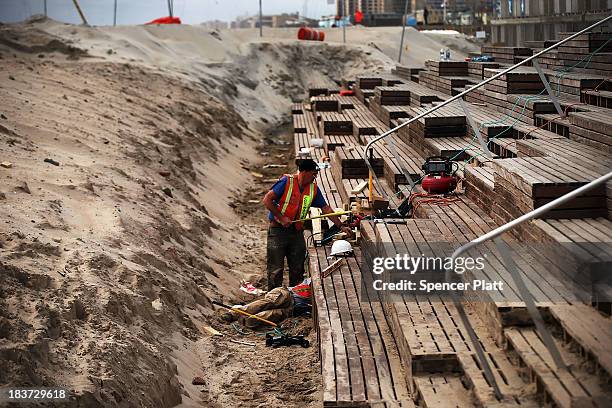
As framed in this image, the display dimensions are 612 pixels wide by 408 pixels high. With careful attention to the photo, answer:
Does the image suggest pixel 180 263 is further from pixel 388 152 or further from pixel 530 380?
pixel 530 380

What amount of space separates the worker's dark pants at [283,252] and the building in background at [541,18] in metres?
9.80

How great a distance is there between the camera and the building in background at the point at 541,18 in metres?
21.5

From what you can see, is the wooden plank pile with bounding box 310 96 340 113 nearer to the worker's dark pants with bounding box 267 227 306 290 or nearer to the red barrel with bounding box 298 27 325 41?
the worker's dark pants with bounding box 267 227 306 290

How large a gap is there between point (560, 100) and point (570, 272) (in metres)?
6.88

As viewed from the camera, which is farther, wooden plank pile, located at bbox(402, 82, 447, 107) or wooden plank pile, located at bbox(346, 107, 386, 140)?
wooden plank pile, located at bbox(402, 82, 447, 107)

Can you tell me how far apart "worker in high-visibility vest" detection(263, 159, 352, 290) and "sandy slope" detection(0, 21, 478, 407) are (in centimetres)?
98

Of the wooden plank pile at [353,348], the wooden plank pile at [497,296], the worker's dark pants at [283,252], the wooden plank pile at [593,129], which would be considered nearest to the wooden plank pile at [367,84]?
the wooden plank pile at [497,296]

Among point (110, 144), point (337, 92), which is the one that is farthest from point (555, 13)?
point (110, 144)

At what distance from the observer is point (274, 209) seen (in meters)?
11.3

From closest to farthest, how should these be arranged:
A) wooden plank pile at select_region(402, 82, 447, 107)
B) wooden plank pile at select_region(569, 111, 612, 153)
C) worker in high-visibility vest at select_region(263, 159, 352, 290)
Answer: wooden plank pile at select_region(569, 111, 612, 153) < worker in high-visibility vest at select_region(263, 159, 352, 290) < wooden plank pile at select_region(402, 82, 447, 107)

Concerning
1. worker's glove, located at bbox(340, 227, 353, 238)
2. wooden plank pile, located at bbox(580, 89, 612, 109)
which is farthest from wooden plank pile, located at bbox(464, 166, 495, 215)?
wooden plank pile, located at bbox(580, 89, 612, 109)

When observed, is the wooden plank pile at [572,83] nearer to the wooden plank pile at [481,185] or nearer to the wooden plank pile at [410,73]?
the wooden plank pile at [481,185]

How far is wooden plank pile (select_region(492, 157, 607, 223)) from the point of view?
807cm

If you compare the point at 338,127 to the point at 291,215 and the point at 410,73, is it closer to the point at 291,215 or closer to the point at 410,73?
the point at 410,73
